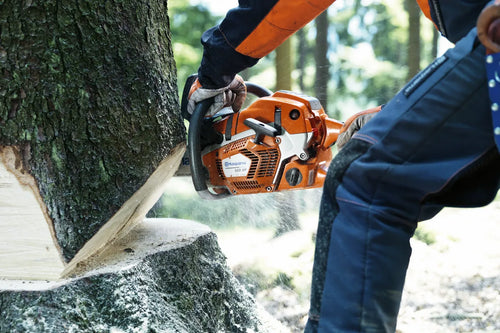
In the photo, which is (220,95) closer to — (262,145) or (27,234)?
(262,145)

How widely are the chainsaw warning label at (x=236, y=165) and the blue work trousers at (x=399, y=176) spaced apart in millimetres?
1094

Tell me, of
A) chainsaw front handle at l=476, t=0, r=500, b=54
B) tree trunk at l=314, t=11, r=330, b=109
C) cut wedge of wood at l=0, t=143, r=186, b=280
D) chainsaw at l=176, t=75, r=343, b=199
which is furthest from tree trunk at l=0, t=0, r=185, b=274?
tree trunk at l=314, t=11, r=330, b=109

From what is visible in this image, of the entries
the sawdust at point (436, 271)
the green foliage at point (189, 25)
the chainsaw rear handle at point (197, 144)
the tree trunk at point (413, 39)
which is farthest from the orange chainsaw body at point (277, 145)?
the green foliage at point (189, 25)

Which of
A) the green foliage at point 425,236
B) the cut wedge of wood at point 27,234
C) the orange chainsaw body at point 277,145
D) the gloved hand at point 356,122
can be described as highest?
the gloved hand at point 356,122

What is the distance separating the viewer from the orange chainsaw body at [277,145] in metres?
1.92

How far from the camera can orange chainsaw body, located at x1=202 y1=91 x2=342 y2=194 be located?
1916mm

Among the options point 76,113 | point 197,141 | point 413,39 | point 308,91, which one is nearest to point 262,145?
point 197,141

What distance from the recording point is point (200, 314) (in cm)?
184

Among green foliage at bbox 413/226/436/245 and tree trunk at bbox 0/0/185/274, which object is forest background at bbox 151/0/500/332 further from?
tree trunk at bbox 0/0/185/274

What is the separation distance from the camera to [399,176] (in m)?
0.94

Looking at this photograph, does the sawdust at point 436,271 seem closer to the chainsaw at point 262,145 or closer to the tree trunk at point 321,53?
the chainsaw at point 262,145

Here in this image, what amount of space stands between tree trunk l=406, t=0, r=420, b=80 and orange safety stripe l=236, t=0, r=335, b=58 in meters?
4.23

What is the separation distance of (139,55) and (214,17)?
479 cm

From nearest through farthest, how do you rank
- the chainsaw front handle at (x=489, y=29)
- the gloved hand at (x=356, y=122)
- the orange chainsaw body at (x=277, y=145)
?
the chainsaw front handle at (x=489, y=29) < the gloved hand at (x=356, y=122) < the orange chainsaw body at (x=277, y=145)
